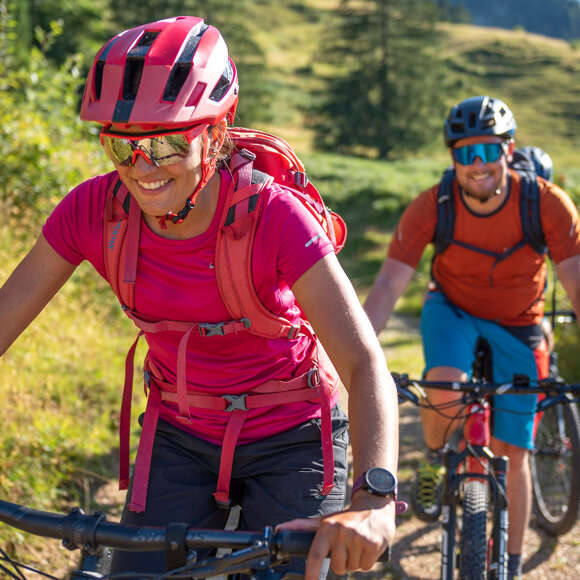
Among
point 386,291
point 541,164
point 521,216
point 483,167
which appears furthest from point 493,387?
point 541,164

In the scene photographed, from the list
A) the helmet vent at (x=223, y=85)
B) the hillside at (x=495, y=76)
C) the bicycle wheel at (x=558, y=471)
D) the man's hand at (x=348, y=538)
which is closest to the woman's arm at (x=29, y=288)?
the helmet vent at (x=223, y=85)

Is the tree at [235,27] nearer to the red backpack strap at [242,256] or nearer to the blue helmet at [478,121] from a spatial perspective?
the blue helmet at [478,121]

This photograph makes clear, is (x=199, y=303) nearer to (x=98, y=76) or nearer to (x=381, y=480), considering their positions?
(x=98, y=76)

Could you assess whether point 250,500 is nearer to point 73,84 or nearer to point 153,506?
point 153,506

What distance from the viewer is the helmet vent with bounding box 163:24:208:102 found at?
88.4 inches

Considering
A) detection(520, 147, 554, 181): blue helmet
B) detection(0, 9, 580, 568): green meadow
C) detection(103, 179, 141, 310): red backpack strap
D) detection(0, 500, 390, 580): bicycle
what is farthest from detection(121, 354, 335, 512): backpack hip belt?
detection(520, 147, 554, 181): blue helmet

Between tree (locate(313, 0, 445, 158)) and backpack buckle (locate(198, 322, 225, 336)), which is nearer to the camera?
backpack buckle (locate(198, 322, 225, 336))

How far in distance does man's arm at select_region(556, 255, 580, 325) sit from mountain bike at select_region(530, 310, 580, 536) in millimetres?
848

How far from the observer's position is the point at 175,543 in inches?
69.0

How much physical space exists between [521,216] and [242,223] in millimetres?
2460

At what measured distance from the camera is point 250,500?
260 cm

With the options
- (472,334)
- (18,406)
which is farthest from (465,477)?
(18,406)

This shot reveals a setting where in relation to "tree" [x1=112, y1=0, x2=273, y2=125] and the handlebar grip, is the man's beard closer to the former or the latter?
the handlebar grip

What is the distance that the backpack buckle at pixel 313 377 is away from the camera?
2588 mm
